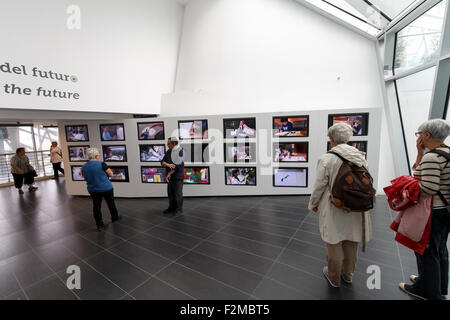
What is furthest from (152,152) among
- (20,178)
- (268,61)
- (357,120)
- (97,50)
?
(357,120)

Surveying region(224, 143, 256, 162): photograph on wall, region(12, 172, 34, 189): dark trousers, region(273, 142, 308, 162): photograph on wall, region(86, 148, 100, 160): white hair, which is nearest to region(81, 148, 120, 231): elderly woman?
region(86, 148, 100, 160): white hair

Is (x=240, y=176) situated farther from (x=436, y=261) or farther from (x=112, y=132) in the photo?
(x=436, y=261)

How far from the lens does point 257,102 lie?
6414mm

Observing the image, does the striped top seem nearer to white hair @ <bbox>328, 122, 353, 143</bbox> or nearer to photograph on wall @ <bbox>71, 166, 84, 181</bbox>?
white hair @ <bbox>328, 122, 353, 143</bbox>

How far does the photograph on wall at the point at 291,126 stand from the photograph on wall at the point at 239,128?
60 cm

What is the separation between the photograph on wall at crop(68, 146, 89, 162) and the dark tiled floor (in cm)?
187

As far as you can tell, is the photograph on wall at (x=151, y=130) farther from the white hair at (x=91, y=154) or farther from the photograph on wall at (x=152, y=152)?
the white hair at (x=91, y=154)

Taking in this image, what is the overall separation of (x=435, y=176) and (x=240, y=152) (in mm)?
4179

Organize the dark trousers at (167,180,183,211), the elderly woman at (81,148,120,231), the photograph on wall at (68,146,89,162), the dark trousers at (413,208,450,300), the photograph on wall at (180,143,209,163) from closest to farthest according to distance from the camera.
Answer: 1. the dark trousers at (413,208,450,300)
2. the elderly woman at (81,148,120,231)
3. the dark trousers at (167,180,183,211)
4. the photograph on wall at (180,143,209,163)
5. the photograph on wall at (68,146,89,162)

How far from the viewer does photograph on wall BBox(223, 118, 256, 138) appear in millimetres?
5531

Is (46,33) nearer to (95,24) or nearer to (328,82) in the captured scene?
(95,24)
